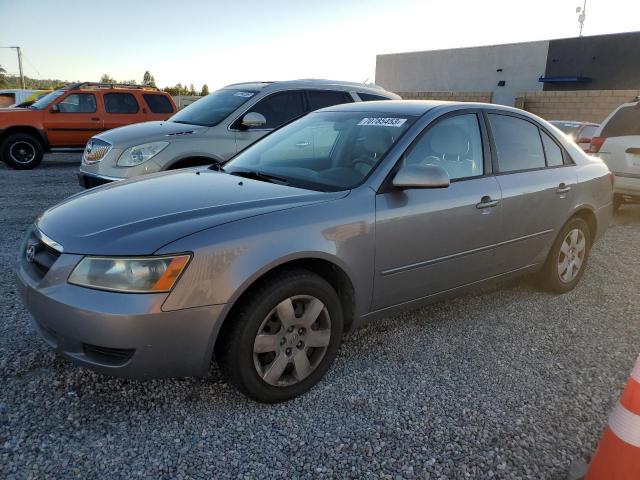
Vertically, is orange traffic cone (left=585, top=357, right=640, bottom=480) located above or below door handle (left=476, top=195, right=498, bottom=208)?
below

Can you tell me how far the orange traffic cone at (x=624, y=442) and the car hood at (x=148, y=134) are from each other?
17.1 ft

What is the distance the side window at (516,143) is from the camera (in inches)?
150

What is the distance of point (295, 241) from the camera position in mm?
2592

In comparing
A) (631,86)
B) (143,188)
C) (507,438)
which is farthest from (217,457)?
(631,86)

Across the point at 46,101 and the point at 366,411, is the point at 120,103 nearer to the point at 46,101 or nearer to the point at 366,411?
the point at 46,101

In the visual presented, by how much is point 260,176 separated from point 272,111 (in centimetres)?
355

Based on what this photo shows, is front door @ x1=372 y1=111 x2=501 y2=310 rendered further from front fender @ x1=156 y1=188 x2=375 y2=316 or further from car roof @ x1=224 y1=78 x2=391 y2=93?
car roof @ x1=224 y1=78 x2=391 y2=93

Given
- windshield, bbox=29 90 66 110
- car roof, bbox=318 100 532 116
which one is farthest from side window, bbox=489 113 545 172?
windshield, bbox=29 90 66 110

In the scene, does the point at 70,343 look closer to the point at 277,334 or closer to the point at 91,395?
the point at 91,395

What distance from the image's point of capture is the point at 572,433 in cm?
258

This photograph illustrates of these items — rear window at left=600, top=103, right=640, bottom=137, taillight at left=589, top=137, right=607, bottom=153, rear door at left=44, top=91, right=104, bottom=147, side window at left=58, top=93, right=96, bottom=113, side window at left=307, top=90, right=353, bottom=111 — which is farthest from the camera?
side window at left=58, top=93, right=96, bottom=113

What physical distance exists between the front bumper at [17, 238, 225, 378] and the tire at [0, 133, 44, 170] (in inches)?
432

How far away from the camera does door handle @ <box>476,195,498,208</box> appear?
3.46m

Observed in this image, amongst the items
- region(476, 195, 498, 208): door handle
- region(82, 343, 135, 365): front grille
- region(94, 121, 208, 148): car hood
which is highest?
region(94, 121, 208, 148): car hood
